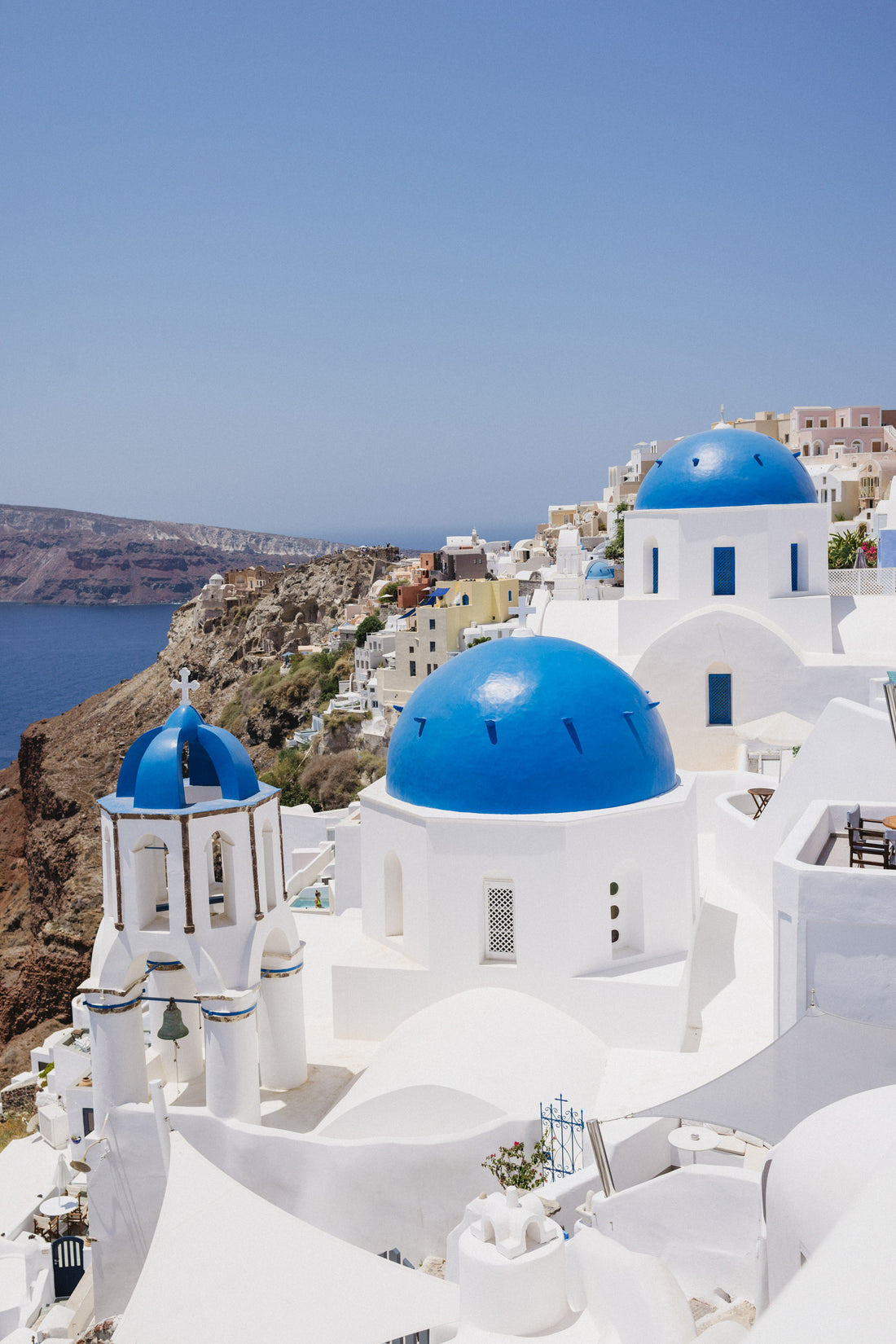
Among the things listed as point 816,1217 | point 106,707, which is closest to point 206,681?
point 106,707

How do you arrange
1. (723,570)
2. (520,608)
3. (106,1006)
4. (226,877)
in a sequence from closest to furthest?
(106,1006)
(226,877)
(723,570)
(520,608)

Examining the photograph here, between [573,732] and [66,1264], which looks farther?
[66,1264]

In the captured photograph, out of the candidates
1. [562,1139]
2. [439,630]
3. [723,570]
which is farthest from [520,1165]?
[439,630]

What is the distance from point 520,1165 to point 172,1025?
3.87 metres

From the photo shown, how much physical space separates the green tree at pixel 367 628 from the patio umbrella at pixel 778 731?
48150 mm

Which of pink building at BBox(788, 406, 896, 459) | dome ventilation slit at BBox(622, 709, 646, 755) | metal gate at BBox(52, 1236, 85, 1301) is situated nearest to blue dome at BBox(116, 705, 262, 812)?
dome ventilation slit at BBox(622, 709, 646, 755)

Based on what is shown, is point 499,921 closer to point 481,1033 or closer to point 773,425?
point 481,1033

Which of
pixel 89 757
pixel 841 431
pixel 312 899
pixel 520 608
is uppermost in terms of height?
pixel 841 431

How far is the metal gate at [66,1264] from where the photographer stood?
12625 mm

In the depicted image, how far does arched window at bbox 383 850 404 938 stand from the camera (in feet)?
38.9

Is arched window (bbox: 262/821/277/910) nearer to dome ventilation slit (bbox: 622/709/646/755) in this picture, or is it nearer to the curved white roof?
the curved white roof

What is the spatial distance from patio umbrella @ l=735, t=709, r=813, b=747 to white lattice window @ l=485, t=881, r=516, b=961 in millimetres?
6653

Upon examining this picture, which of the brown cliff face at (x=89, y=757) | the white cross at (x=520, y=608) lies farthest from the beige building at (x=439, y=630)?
the brown cliff face at (x=89, y=757)

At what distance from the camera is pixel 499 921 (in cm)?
1101
